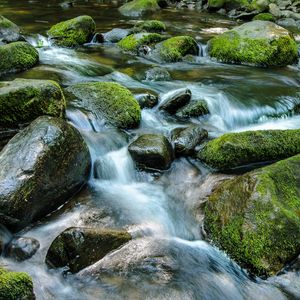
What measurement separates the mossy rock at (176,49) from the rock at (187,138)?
15.0 ft

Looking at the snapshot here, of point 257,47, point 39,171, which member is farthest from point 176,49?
point 39,171

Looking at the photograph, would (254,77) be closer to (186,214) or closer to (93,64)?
(93,64)

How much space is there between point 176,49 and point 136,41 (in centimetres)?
138

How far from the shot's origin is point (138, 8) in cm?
1891

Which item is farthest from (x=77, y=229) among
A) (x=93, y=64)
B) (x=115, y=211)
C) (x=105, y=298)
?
(x=93, y=64)

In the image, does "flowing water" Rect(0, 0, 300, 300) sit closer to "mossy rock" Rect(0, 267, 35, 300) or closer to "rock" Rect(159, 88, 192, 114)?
"rock" Rect(159, 88, 192, 114)

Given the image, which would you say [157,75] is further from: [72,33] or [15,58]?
[72,33]

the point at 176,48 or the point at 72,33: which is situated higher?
the point at 72,33

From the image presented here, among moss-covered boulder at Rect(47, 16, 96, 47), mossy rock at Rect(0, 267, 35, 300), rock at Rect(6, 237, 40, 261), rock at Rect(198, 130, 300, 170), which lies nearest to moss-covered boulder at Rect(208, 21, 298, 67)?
moss-covered boulder at Rect(47, 16, 96, 47)

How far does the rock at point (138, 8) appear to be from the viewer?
18.6 m

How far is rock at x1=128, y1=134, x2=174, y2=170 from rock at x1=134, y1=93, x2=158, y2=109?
5.42ft

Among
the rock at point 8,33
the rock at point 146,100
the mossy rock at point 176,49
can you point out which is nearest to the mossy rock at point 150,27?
the mossy rock at point 176,49

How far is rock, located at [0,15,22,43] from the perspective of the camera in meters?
11.3

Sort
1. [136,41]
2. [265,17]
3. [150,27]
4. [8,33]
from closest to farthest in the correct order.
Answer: [8,33]
[136,41]
[150,27]
[265,17]
